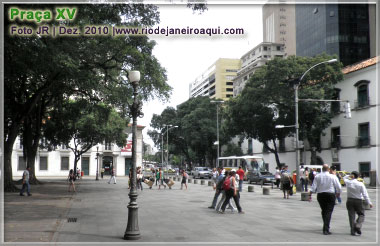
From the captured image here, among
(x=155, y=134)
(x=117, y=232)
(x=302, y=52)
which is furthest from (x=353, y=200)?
(x=302, y=52)

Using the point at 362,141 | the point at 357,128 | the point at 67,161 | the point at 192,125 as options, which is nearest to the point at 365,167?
the point at 362,141

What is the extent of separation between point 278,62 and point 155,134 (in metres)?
42.0

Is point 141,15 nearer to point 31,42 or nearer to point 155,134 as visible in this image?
point 31,42

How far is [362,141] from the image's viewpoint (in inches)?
1439

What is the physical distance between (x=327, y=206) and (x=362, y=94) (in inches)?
1233

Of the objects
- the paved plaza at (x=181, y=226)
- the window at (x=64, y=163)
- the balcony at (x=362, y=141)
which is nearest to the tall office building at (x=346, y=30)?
the balcony at (x=362, y=141)

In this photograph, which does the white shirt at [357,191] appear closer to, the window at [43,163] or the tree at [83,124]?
the tree at [83,124]

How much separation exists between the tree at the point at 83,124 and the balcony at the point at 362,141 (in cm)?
2353

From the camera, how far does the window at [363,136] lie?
3609 centimetres

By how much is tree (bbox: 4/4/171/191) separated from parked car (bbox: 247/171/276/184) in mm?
15025

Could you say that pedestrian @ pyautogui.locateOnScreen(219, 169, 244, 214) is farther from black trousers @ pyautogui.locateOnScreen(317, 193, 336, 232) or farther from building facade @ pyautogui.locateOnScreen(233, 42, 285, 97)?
building facade @ pyautogui.locateOnScreen(233, 42, 285, 97)

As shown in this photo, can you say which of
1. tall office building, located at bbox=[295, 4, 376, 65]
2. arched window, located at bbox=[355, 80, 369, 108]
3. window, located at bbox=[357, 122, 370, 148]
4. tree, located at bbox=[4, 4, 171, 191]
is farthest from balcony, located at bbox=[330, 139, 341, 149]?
tall office building, located at bbox=[295, 4, 376, 65]

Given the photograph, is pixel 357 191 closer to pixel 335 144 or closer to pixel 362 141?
pixel 362 141

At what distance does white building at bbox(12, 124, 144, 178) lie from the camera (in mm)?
55500
